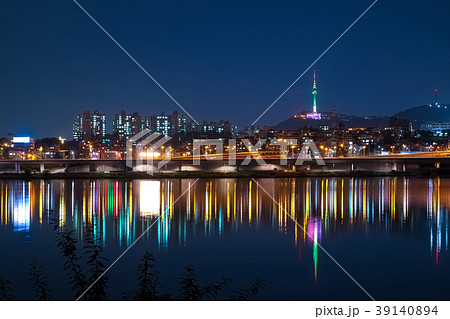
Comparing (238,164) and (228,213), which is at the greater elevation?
(238,164)

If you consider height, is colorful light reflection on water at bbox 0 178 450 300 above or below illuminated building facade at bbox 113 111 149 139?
below

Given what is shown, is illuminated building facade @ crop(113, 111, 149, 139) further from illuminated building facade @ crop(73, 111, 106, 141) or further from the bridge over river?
the bridge over river

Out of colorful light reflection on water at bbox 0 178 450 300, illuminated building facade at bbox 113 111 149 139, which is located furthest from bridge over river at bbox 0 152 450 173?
illuminated building facade at bbox 113 111 149 139

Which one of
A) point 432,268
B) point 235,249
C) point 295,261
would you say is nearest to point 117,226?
point 235,249

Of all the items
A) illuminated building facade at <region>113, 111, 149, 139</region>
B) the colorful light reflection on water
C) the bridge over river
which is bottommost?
the colorful light reflection on water

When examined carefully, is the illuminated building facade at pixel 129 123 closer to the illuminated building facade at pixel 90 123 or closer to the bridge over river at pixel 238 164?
Answer: the illuminated building facade at pixel 90 123

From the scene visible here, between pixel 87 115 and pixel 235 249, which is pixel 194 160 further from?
pixel 87 115

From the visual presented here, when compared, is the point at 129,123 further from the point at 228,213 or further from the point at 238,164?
the point at 228,213

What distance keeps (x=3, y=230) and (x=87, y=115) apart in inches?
5092

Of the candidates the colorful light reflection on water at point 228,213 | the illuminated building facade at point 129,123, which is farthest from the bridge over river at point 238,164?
the illuminated building facade at point 129,123

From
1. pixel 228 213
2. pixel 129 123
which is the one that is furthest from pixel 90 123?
pixel 228 213

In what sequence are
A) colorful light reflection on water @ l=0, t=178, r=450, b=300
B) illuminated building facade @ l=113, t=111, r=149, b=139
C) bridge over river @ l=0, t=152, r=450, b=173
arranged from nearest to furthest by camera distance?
colorful light reflection on water @ l=0, t=178, r=450, b=300, bridge over river @ l=0, t=152, r=450, b=173, illuminated building facade @ l=113, t=111, r=149, b=139

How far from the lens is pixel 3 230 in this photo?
600 inches

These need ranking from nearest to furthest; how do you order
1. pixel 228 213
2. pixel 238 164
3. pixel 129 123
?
1. pixel 228 213
2. pixel 238 164
3. pixel 129 123
